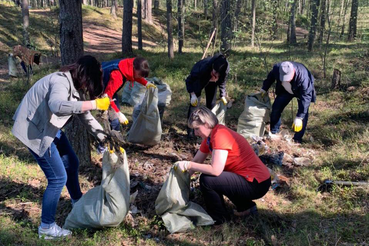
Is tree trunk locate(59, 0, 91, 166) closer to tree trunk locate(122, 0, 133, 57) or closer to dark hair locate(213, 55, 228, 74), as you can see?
dark hair locate(213, 55, 228, 74)

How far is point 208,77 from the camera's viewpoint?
4078 millimetres

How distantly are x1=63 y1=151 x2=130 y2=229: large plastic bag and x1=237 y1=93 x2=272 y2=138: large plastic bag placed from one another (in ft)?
7.86

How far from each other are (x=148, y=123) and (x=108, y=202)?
1601 millimetres

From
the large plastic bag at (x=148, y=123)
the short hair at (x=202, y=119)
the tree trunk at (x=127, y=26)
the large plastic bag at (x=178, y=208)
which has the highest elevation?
the tree trunk at (x=127, y=26)

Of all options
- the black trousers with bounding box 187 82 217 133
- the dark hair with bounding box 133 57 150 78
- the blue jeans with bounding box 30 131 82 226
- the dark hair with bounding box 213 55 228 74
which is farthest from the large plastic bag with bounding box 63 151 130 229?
the black trousers with bounding box 187 82 217 133

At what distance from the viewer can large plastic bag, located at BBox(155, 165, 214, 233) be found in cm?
248

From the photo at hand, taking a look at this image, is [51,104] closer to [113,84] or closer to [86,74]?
[86,74]

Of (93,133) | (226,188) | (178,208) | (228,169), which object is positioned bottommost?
(178,208)

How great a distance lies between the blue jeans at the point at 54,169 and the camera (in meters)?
2.21

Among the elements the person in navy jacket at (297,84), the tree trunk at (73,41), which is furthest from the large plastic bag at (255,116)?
the tree trunk at (73,41)

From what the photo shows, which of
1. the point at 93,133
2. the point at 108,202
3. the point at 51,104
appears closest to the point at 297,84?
the point at 93,133

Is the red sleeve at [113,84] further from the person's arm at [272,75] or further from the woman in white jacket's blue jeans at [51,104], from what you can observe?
the person's arm at [272,75]

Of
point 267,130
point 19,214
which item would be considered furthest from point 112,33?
point 19,214

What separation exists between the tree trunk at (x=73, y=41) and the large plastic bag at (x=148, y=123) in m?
0.70
